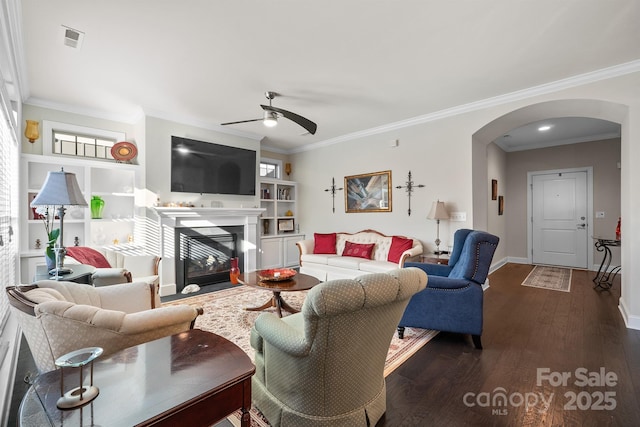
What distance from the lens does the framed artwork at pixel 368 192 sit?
200 inches

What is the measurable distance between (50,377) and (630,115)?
16.1 feet

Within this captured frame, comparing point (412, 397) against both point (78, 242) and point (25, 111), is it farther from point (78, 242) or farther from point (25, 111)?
point (25, 111)

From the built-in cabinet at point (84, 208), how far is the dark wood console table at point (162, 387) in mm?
3254

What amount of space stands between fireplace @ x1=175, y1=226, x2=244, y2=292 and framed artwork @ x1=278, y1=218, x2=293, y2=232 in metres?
1.19

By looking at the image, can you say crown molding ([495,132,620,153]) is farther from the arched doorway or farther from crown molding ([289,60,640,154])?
crown molding ([289,60,640,154])

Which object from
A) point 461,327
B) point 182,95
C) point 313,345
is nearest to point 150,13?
point 182,95

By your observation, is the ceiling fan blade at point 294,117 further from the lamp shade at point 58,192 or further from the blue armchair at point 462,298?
the blue armchair at point 462,298

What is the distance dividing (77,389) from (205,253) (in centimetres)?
405

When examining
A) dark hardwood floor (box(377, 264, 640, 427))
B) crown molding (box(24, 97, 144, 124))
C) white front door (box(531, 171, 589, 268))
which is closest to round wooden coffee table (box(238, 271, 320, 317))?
dark hardwood floor (box(377, 264, 640, 427))

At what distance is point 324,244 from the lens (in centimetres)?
524

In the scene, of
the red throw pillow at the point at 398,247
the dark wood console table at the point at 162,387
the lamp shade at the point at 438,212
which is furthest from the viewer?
the red throw pillow at the point at 398,247

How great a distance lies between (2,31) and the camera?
6.01ft

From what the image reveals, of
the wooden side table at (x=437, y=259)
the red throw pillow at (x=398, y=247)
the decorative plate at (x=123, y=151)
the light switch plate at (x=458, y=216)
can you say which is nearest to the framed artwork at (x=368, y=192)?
the red throw pillow at (x=398, y=247)

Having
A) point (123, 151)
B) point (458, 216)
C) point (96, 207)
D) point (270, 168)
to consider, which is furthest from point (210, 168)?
point (458, 216)
